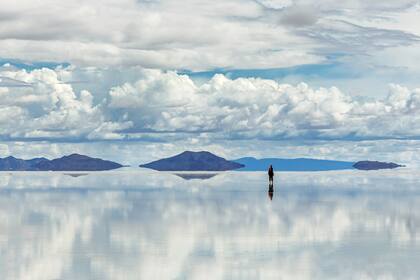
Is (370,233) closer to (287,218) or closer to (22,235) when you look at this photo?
(287,218)

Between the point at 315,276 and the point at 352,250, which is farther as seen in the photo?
the point at 352,250

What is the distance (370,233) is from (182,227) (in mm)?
12206

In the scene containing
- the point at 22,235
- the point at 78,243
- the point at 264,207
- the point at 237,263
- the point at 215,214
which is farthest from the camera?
the point at 264,207

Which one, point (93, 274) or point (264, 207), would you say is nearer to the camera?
point (93, 274)

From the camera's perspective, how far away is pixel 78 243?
132ft

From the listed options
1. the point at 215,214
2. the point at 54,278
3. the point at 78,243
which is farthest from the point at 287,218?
the point at 54,278

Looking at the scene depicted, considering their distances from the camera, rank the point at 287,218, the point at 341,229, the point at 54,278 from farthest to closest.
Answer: the point at 287,218 < the point at 341,229 < the point at 54,278

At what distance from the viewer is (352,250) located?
37.3 metres

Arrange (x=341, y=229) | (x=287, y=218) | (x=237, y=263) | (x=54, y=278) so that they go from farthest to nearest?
1. (x=287, y=218)
2. (x=341, y=229)
3. (x=237, y=263)
4. (x=54, y=278)

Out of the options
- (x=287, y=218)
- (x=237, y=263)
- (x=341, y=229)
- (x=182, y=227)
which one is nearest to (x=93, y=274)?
(x=237, y=263)

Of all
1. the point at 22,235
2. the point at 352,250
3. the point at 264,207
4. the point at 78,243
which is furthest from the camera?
the point at 264,207

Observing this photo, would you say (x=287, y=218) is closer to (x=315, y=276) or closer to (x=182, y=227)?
(x=182, y=227)

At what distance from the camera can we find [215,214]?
5872 centimetres

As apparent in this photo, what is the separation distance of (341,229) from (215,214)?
46.1ft
